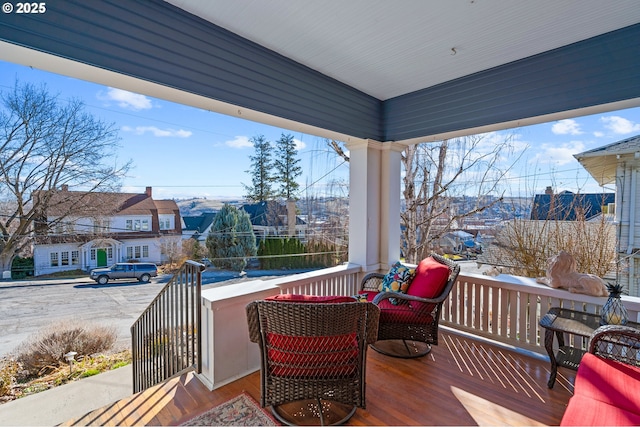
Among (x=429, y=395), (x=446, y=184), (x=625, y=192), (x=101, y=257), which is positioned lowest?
(x=429, y=395)

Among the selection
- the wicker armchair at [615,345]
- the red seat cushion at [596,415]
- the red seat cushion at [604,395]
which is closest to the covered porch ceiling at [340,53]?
the wicker armchair at [615,345]

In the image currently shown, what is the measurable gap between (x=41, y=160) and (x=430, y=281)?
4.09 meters

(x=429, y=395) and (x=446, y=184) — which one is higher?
(x=446, y=184)

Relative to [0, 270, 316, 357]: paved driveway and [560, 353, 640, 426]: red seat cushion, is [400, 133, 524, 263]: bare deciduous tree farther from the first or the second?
[0, 270, 316, 357]: paved driveway

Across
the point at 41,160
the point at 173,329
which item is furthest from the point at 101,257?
the point at 173,329

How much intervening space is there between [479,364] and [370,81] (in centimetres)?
329

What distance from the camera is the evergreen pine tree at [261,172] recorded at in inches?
207

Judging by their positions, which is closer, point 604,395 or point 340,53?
point 604,395

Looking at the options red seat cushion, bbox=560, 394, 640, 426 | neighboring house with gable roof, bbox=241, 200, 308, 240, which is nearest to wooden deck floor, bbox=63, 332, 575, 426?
red seat cushion, bbox=560, 394, 640, 426

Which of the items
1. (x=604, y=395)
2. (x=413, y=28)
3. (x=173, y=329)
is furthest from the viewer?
(x=173, y=329)

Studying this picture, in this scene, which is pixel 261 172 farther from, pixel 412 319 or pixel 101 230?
pixel 412 319

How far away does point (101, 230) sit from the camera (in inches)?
122

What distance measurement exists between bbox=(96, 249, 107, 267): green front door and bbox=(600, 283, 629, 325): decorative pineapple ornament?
15.4 ft

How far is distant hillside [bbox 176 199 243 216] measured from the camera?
395 cm
